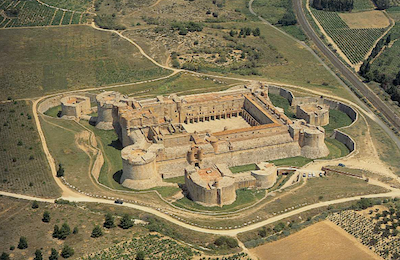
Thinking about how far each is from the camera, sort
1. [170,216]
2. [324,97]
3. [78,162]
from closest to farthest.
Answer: [170,216] < [78,162] < [324,97]

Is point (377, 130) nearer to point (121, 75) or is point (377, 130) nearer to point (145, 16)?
point (121, 75)

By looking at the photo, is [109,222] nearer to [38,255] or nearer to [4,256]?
[38,255]

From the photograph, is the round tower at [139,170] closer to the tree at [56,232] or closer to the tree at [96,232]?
the tree at [96,232]

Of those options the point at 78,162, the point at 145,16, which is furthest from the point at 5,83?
the point at 145,16

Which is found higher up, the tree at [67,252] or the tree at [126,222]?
the tree at [67,252]

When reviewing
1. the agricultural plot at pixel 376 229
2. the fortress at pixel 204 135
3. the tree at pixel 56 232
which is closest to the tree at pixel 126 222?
the tree at pixel 56 232

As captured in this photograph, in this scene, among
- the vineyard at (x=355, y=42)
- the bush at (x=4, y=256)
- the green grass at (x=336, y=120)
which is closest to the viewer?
the bush at (x=4, y=256)

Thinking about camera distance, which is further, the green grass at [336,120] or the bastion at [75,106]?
the green grass at [336,120]
